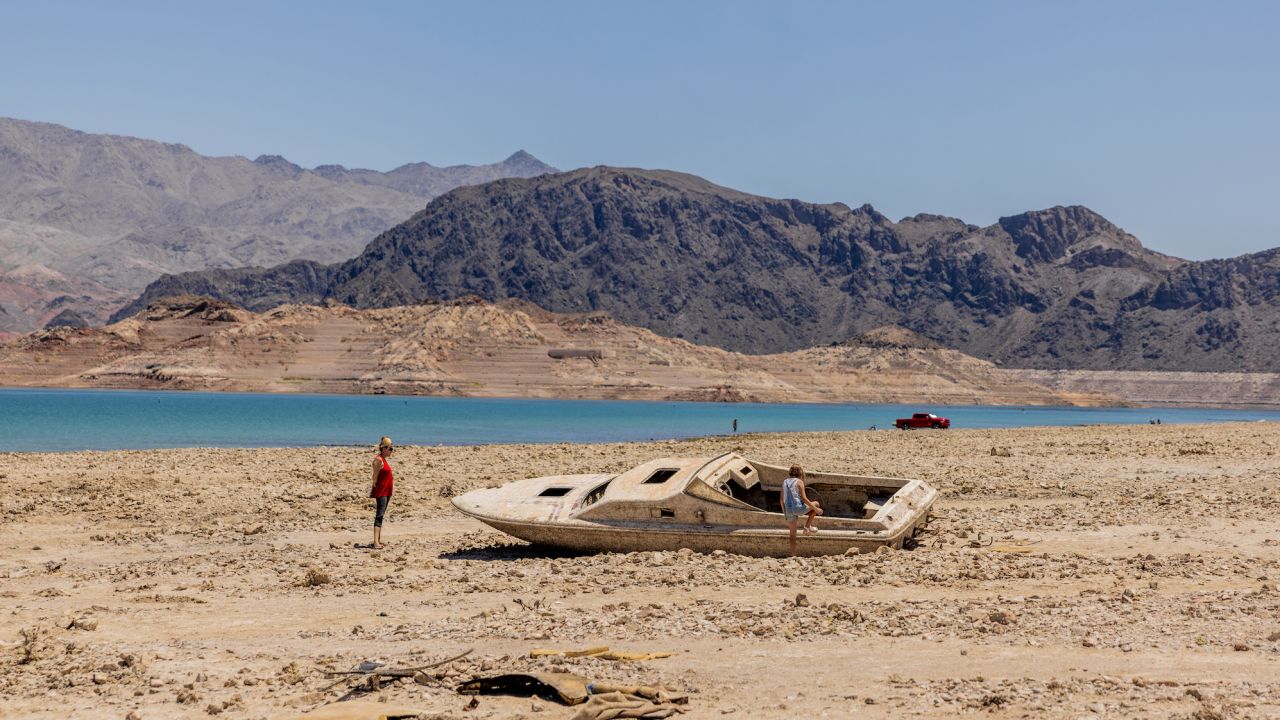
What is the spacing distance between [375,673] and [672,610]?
3845mm

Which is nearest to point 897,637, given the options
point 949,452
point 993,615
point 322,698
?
point 993,615

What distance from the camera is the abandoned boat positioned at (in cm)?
1608

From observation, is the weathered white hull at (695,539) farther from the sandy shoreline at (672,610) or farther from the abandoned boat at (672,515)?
the sandy shoreline at (672,610)

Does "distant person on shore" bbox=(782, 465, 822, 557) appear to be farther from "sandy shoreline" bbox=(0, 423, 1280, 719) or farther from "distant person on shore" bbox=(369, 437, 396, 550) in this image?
"distant person on shore" bbox=(369, 437, 396, 550)

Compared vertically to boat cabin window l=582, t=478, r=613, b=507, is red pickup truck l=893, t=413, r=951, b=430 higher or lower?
lower

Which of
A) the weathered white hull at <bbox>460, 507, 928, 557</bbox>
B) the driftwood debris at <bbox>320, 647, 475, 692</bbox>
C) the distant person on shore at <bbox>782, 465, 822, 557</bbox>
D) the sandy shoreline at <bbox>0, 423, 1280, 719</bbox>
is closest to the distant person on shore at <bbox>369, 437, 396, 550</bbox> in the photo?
the sandy shoreline at <bbox>0, 423, 1280, 719</bbox>

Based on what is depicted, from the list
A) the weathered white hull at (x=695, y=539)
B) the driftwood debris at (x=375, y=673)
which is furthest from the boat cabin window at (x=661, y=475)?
the driftwood debris at (x=375, y=673)

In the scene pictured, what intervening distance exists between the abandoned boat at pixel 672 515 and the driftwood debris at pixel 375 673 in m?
6.31

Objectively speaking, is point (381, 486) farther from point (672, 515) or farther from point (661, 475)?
point (672, 515)

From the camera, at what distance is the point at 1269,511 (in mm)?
20062

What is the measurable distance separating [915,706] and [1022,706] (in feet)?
2.68

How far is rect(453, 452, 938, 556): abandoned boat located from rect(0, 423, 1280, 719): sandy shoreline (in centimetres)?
40

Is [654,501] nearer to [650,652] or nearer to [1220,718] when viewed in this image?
[650,652]

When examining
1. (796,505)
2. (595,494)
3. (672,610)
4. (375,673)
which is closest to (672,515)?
(595,494)
